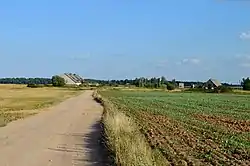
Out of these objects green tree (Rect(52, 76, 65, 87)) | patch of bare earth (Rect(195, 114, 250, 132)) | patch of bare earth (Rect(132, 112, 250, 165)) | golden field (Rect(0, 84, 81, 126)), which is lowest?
patch of bare earth (Rect(195, 114, 250, 132))

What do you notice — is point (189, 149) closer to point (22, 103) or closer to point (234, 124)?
point (234, 124)

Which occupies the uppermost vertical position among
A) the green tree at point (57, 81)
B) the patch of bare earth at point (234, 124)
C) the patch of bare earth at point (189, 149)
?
the green tree at point (57, 81)

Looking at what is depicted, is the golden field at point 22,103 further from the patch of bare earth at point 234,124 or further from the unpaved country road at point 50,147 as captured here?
the patch of bare earth at point 234,124

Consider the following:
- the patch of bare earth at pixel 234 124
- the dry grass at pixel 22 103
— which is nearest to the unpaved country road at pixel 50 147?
the patch of bare earth at pixel 234 124

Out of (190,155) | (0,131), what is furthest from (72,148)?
(0,131)

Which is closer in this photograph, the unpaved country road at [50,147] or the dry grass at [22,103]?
the unpaved country road at [50,147]

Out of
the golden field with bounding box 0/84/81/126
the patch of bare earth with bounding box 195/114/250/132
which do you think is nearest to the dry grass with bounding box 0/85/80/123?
the golden field with bounding box 0/84/81/126

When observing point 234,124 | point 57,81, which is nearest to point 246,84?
point 57,81

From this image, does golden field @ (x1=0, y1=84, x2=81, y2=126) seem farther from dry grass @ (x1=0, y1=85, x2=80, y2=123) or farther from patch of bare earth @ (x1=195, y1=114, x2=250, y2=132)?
patch of bare earth @ (x1=195, y1=114, x2=250, y2=132)

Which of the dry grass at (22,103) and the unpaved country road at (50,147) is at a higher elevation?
the dry grass at (22,103)

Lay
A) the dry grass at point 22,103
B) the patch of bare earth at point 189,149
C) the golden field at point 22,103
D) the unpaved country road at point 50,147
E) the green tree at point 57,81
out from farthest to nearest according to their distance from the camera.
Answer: the green tree at point 57,81, the dry grass at point 22,103, the golden field at point 22,103, the unpaved country road at point 50,147, the patch of bare earth at point 189,149

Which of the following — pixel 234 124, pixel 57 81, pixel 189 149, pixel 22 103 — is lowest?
pixel 234 124

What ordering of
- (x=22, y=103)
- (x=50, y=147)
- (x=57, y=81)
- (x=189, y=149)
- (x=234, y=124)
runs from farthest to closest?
(x=57, y=81) < (x=22, y=103) < (x=234, y=124) < (x=50, y=147) < (x=189, y=149)

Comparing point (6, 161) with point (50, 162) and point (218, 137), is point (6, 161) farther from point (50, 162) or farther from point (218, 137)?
point (218, 137)
